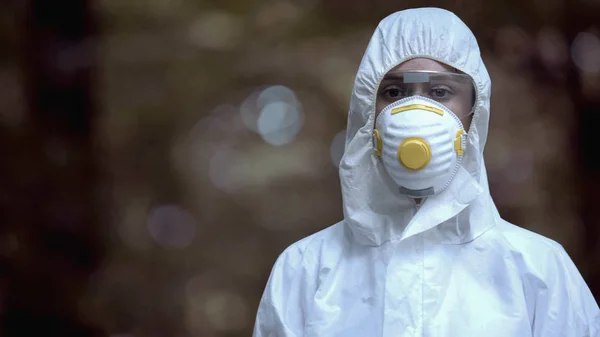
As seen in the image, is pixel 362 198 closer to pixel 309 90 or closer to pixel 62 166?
pixel 309 90

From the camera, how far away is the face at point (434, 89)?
1.50 meters

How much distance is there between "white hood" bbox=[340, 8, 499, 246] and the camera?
1486mm

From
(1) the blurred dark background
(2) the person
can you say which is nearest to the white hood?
(2) the person

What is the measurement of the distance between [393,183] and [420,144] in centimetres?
15

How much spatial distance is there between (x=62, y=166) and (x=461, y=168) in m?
1.63

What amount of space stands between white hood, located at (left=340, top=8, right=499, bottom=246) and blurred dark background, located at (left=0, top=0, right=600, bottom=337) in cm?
109

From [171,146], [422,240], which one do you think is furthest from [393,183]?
[171,146]

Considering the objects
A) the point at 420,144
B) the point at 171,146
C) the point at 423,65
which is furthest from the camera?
the point at 171,146

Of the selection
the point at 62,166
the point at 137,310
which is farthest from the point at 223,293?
the point at 62,166

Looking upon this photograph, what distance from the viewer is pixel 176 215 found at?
8.93 ft

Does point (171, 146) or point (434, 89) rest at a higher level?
point (434, 89)

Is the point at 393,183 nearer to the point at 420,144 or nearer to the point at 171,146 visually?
the point at 420,144

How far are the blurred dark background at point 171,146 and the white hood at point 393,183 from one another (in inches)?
43.0

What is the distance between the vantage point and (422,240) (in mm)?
1490
